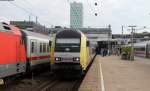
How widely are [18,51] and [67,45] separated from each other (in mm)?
5130

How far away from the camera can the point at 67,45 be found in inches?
990

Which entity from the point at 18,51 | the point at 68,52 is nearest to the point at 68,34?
the point at 68,52

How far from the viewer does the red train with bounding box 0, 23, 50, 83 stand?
58.3ft

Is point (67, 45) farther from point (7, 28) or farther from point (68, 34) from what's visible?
point (7, 28)

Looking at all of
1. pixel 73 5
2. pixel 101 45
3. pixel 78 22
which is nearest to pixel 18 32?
pixel 73 5

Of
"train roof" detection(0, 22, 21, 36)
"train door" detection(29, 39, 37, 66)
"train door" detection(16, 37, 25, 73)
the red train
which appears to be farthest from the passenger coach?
"train roof" detection(0, 22, 21, 36)

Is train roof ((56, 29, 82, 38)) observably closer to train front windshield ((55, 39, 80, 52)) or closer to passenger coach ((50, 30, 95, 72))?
passenger coach ((50, 30, 95, 72))

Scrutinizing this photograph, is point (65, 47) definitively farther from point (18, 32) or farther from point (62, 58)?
point (18, 32)

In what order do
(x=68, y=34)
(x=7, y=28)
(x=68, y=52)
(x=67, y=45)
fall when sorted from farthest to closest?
1. (x=68, y=34)
2. (x=67, y=45)
3. (x=68, y=52)
4. (x=7, y=28)

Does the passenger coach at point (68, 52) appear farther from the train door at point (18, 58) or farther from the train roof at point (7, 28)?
the train roof at point (7, 28)

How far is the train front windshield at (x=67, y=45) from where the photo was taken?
25.0 metres

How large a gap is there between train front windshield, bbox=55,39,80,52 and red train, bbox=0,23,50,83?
1.54 m

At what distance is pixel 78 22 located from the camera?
166 ft

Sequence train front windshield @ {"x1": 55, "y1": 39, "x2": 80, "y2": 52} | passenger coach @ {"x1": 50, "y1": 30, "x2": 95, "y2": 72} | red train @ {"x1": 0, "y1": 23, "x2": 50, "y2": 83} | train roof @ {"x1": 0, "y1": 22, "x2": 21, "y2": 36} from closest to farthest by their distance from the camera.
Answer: red train @ {"x1": 0, "y1": 23, "x2": 50, "y2": 83} → train roof @ {"x1": 0, "y1": 22, "x2": 21, "y2": 36} → passenger coach @ {"x1": 50, "y1": 30, "x2": 95, "y2": 72} → train front windshield @ {"x1": 55, "y1": 39, "x2": 80, "y2": 52}
